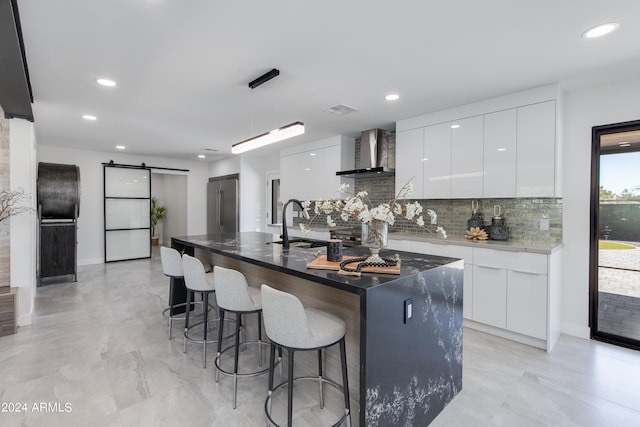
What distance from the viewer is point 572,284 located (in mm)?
3195

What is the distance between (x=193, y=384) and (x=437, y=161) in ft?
11.3

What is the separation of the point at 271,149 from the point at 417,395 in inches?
213

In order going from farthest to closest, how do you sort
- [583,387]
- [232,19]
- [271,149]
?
[271,149] → [583,387] → [232,19]

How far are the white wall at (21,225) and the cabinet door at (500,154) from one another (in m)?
5.08

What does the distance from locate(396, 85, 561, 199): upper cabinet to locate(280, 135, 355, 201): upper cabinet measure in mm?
1109

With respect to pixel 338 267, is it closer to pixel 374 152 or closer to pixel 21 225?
pixel 374 152

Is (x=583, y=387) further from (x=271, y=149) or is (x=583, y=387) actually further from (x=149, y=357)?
(x=271, y=149)

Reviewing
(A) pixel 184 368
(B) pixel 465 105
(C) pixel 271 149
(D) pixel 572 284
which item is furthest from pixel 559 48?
(C) pixel 271 149

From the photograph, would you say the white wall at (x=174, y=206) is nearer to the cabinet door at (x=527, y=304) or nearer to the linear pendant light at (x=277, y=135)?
the linear pendant light at (x=277, y=135)

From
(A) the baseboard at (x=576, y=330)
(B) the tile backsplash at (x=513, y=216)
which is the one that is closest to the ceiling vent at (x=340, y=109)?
(B) the tile backsplash at (x=513, y=216)

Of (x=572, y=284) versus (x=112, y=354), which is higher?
(x=572, y=284)

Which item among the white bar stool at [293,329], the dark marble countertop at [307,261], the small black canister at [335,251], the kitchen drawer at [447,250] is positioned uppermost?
the small black canister at [335,251]

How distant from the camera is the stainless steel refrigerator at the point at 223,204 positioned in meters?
7.14

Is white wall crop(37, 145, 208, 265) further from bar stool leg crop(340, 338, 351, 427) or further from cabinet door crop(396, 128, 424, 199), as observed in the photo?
bar stool leg crop(340, 338, 351, 427)
